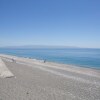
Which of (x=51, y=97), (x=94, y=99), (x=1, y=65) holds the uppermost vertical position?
(x=1, y=65)

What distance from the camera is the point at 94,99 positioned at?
446 inches

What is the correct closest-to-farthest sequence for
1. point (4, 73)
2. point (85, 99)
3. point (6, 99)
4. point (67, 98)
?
point (6, 99) → point (67, 98) → point (85, 99) → point (4, 73)

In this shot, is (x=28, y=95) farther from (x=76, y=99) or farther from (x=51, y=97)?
(x=76, y=99)

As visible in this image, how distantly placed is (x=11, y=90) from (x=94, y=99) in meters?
6.67

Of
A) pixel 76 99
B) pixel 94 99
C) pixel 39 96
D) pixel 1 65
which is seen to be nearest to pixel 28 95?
pixel 39 96

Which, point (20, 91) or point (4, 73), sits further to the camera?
point (4, 73)

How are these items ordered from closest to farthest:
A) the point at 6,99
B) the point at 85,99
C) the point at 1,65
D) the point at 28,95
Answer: the point at 6,99 → the point at 28,95 → the point at 85,99 → the point at 1,65

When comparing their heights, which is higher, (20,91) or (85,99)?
(20,91)

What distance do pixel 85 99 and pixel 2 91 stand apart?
6336mm

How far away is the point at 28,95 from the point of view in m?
9.41

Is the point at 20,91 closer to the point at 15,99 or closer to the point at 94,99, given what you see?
the point at 15,99

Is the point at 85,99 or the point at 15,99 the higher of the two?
the point at 15,99

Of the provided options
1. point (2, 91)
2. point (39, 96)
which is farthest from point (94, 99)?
point (2, 91)

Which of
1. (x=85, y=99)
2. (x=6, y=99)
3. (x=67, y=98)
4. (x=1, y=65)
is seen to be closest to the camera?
(x=6, y=99)
